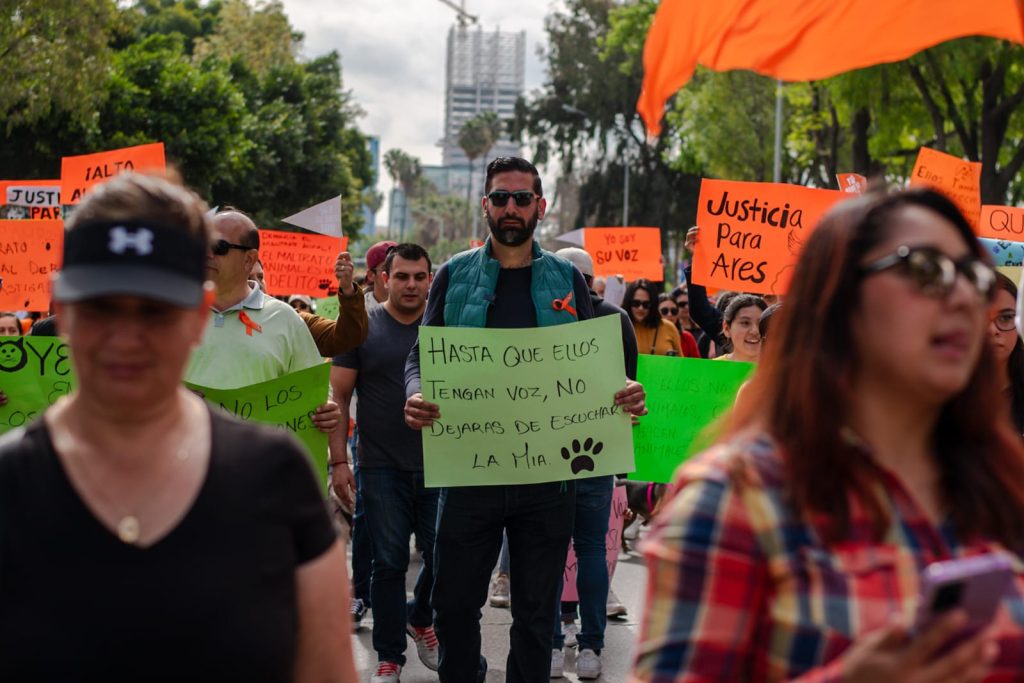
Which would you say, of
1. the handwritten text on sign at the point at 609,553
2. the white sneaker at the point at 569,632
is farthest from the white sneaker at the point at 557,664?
the white sneaker at the point at 569,632

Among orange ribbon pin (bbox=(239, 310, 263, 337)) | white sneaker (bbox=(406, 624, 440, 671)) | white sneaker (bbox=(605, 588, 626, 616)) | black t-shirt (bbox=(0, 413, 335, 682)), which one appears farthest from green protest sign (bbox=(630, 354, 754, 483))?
black t-shirt (bbox=(0, 413, 335, 682))

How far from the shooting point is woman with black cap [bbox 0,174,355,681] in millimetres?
2051

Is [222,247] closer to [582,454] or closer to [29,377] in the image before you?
[29,377]

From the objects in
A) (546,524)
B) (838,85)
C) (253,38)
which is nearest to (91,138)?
(838,85)

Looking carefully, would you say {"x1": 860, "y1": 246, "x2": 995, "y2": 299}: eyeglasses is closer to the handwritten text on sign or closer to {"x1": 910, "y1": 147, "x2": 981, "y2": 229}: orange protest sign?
the handwritten text on sign

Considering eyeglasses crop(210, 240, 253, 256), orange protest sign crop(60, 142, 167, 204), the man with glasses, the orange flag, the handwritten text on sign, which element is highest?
orange protest sign crop(60, 142, 167, 204)

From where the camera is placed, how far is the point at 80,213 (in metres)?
2.20

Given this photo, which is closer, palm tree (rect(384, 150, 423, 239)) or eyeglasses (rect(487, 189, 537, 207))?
eyeglasses (rect(487, 189, 537, 207))

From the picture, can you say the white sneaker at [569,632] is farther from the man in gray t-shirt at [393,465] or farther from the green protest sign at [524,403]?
the green protest sign at [524,403]

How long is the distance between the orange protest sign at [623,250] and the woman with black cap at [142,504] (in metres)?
10.9

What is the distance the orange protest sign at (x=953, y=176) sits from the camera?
30.3 ft

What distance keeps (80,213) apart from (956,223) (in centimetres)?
142

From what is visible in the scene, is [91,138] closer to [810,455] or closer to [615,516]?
[615,516]

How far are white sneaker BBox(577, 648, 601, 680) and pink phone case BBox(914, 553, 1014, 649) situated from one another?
186 inches
